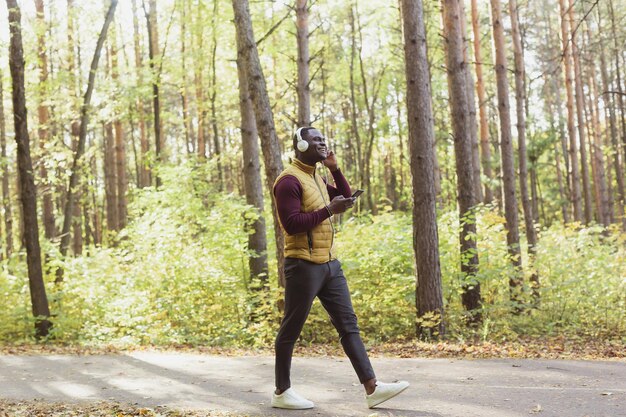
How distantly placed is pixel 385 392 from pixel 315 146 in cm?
203

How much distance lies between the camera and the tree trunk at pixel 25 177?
13195mm

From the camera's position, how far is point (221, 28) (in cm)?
1947

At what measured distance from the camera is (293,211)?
207 inches

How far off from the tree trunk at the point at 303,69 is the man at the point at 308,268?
9.21 m

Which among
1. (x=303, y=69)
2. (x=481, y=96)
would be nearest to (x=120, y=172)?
(x=303, y=69)

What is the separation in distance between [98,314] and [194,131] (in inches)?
1158

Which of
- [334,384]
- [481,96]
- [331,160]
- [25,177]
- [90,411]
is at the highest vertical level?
[481,96]

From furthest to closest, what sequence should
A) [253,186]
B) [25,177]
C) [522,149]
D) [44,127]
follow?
[44,127] < [522,149] < [253,186] < [25,177]

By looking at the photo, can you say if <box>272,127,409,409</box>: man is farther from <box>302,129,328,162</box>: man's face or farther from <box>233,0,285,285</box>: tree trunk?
<box>233,0,285,285</box>: tree trunk

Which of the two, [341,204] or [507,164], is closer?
[341,204]

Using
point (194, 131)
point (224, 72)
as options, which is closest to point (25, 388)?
point (224, 72)

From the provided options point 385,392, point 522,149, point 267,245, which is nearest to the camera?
point 385,392

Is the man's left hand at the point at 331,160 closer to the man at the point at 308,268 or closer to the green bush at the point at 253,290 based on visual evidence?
the man at the point at 308,268

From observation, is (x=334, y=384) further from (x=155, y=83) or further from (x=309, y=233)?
(x=155, y=83)
